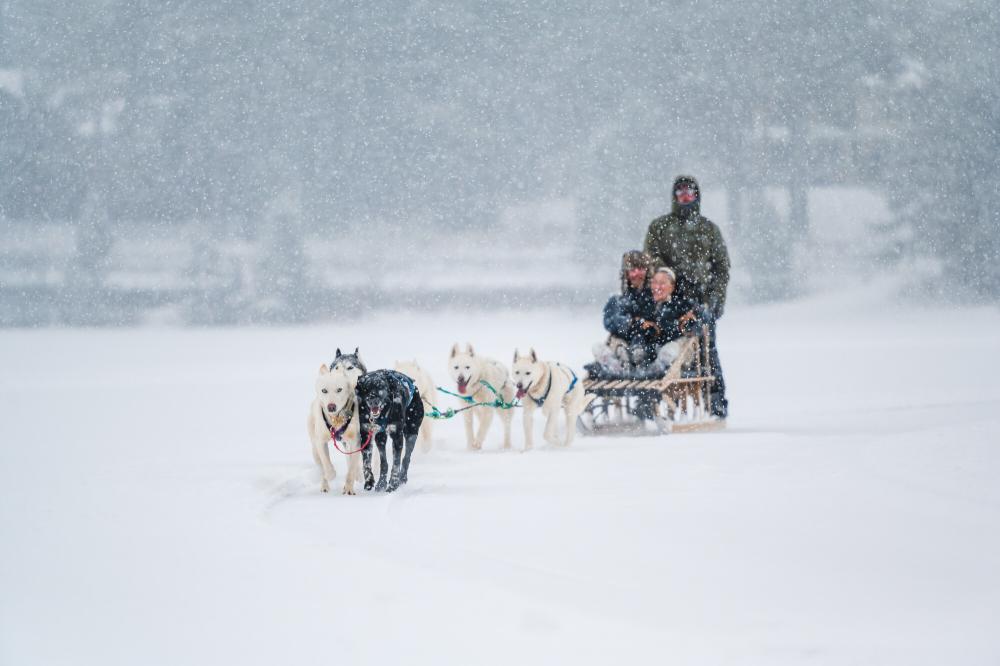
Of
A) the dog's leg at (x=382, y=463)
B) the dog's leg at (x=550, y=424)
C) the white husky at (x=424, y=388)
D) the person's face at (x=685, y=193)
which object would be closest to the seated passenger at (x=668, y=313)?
the person's face at (x=685, y=193)

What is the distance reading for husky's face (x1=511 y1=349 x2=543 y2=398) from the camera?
24.2 ft

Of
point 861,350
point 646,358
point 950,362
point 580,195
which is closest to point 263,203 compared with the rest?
point 580,195

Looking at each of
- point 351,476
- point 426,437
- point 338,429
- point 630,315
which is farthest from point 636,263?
point 338,429

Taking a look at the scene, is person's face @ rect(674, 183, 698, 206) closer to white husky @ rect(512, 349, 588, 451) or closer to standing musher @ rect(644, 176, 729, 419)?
standing musher @ rect(644, 176, 729, 419)

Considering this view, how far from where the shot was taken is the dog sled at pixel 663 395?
327 inches

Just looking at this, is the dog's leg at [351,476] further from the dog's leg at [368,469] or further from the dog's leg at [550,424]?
the dog's leg at [550,424]

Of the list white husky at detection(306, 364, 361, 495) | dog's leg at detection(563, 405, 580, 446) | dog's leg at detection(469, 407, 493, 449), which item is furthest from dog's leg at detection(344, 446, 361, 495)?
dog's leg at detection(563, 405, 580, 446)

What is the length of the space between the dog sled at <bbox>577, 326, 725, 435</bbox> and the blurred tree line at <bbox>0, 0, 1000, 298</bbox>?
19765mm

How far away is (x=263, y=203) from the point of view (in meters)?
27.9

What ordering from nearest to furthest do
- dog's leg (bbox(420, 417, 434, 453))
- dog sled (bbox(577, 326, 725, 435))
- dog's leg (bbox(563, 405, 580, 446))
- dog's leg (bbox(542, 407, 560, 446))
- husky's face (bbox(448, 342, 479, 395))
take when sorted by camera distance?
husky's face (bbox(448, 342, 479, 395)) < dog's leg (bbox(420, 417, 434, 453)) < dog's leg (bbox(542, 407, 560, 446)) < dog's leg (bbox(563, 405, 580, 446)) < dog sled (bbox(577, 326, 725, 435))

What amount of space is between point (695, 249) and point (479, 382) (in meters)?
2.75

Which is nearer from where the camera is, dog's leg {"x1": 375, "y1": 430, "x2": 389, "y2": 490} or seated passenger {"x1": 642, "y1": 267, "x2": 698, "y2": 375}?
dog's leg {"x1": 375, "y1": 430, "x2": 389, "y2": 490}

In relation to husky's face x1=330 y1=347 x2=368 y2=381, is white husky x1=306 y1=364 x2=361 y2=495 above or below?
below

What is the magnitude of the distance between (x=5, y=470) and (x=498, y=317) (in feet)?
73.0
